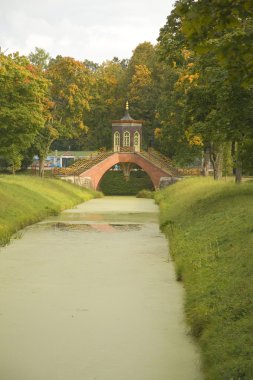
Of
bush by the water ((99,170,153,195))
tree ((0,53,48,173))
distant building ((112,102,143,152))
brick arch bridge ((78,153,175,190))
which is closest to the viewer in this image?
tree ((0,53,48,173))

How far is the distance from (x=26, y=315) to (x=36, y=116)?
24.8 meters

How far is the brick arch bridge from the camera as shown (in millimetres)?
63125

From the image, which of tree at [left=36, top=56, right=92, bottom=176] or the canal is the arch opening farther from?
the canal

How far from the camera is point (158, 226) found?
2994cm

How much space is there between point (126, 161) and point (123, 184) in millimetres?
4530

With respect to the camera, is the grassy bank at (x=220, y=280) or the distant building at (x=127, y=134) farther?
the distant building at (x=127, y=134)

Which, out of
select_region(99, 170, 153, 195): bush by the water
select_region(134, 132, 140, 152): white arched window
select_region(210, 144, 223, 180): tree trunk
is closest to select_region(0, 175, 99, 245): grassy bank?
select_region(210, 144, 223, 180): tree trunk

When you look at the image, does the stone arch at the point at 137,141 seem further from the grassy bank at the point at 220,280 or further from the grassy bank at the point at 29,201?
the grassy bank at the point at 220,280

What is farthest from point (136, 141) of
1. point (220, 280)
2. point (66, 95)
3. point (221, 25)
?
point (221, 25)

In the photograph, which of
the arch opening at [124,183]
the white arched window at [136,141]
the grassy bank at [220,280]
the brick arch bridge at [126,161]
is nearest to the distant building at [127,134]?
the white arched window at [136,141]

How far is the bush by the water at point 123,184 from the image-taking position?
228 feet

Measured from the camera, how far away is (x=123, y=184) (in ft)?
230

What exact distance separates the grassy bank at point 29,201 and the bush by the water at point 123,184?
15530mm

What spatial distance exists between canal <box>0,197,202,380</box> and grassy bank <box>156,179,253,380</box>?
15.8 inches
